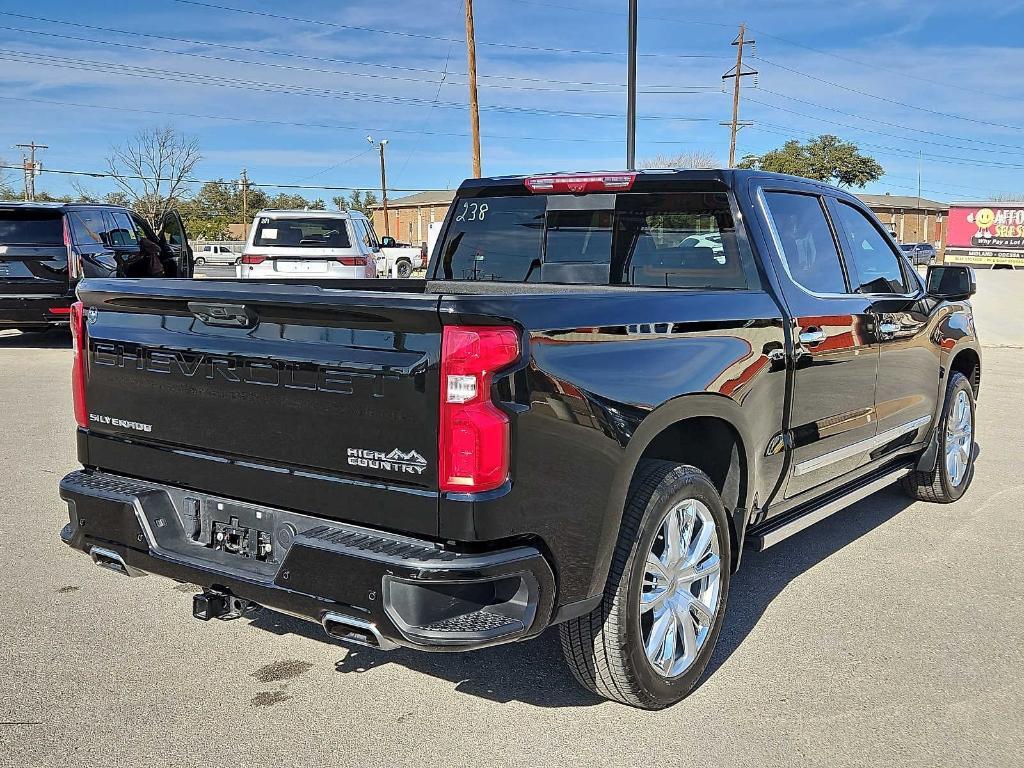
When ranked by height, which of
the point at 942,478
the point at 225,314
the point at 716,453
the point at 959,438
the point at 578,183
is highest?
the point at 578,183

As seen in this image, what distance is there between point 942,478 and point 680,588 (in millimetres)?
3359

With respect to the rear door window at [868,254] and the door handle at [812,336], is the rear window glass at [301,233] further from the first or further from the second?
the door handle at [812,336]

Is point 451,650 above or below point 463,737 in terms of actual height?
above

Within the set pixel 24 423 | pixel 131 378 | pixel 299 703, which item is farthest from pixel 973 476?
pixel 24 423

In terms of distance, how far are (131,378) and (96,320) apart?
12.3 inches

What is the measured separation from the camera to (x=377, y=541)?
2873 millimetres

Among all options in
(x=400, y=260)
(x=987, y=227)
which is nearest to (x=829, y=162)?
(x=987, y=227)

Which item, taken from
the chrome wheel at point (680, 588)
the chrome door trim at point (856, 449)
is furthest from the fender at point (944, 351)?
the chrome wheel at point (680, 588)

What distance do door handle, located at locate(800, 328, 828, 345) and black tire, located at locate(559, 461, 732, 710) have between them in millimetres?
1032

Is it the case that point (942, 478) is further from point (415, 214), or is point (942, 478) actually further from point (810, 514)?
point (415, 214)

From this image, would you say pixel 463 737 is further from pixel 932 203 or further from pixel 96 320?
pixel 932 203

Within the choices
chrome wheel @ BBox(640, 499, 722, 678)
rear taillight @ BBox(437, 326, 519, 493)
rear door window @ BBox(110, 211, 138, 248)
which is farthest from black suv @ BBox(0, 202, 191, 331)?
rear taillight @ BBox(437, 326, 519, 493)

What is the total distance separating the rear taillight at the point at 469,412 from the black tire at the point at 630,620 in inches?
28.9

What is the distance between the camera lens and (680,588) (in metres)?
3.59
